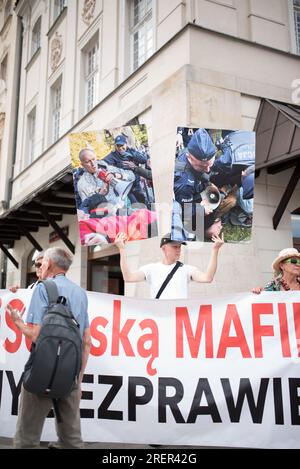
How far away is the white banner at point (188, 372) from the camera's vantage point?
3553 millimetres

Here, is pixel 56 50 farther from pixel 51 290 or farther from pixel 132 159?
pixel 51 290

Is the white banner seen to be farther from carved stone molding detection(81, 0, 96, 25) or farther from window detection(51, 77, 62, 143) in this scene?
window detection(51, 77, 62, 143)

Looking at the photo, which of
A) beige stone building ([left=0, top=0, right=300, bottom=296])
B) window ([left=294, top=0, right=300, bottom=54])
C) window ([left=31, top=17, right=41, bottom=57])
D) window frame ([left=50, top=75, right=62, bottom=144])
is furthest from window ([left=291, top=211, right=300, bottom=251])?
window ([left=31, top=17, right=41, bottom=57])

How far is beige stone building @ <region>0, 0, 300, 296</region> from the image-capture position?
671cm

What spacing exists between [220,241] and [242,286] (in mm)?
2659

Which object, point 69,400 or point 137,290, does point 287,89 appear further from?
point 69,400

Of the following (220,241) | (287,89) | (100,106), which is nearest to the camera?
(220,241)

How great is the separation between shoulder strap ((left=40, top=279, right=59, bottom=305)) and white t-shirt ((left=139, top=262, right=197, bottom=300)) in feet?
4.68

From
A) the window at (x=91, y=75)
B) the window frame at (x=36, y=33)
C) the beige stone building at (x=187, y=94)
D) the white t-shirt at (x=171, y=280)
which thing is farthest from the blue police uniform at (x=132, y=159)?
the window frame at (x=36, y=33)

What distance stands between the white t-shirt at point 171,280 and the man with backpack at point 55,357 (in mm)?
1151

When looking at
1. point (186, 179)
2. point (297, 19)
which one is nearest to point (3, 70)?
point (297, 19)

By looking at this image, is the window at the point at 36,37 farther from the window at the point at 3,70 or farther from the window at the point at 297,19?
the window at the point at 297,19

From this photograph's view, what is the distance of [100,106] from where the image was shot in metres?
9.49
